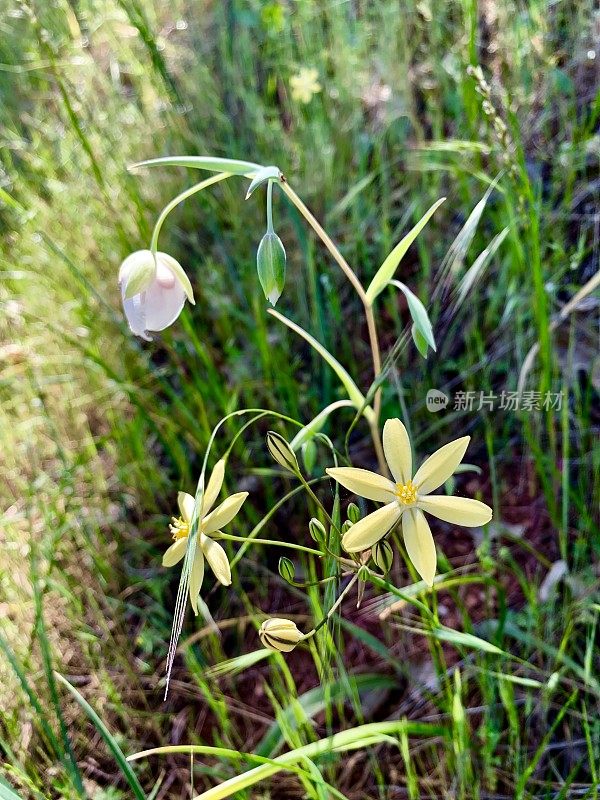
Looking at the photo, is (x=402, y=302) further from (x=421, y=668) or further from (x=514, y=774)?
(x=514, y=774)

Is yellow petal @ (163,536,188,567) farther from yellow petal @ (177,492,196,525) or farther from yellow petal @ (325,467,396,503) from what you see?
yellow petal @ (325,467,396,503)

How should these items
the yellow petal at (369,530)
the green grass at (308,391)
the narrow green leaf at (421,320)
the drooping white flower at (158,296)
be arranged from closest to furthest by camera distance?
the yellow petal at (369,530) → the narrow green leaf at (421,320) → the drooping white flower at (158,296) → the green grass at (308,391)

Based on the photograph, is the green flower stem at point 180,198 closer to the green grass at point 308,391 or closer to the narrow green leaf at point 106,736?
the green grass at point 308,391

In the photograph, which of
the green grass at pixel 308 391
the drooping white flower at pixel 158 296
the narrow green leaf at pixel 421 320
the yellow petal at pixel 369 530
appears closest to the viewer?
the yellow petal at pixel 369 530

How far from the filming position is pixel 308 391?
1.53 m

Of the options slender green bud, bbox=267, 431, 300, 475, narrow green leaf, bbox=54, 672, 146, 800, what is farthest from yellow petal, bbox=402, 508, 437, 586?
narrow green leaf, bbox=54, 672, 146, 800

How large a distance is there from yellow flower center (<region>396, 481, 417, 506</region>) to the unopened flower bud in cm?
16

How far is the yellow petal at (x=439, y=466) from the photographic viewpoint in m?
0.71

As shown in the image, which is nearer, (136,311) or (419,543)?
(419,543)

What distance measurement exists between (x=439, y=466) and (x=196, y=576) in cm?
27

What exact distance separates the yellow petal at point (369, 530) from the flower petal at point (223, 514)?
0.11 m

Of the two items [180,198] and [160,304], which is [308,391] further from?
[180,198]

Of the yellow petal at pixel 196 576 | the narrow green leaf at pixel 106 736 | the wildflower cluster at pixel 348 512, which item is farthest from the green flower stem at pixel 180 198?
the narrow green leaf at pixel 106 736

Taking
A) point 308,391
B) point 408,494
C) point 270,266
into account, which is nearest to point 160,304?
point 270,266
